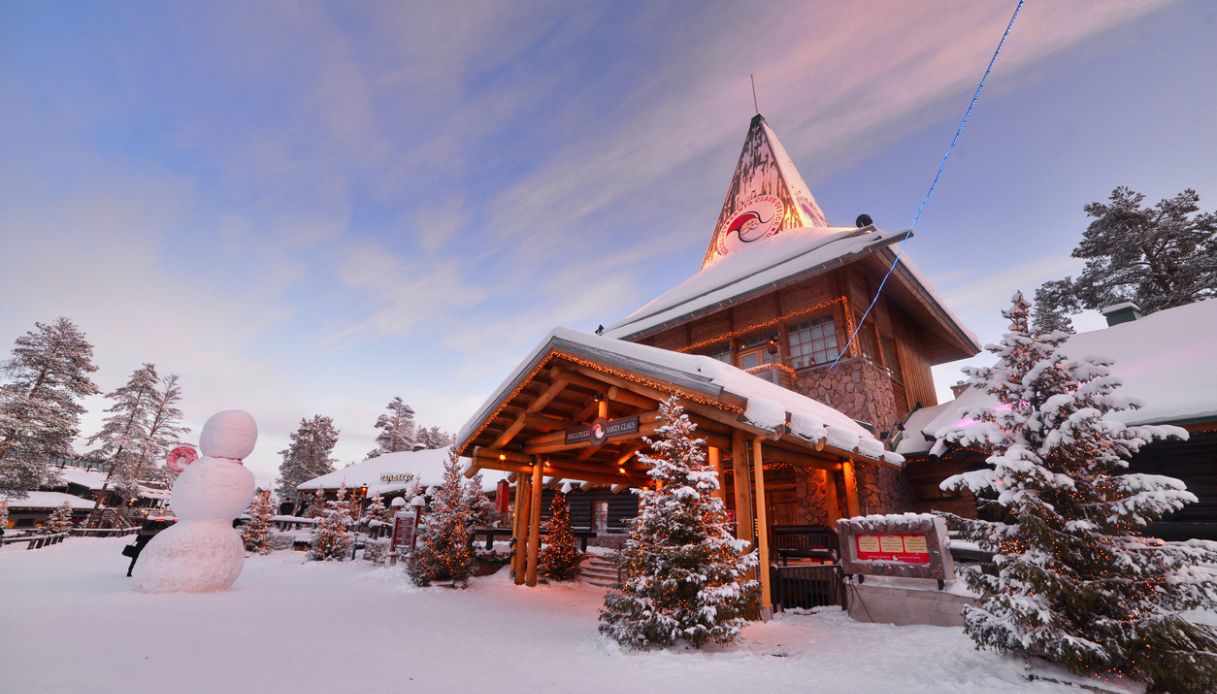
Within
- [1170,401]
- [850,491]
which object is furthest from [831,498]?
[1170,401]

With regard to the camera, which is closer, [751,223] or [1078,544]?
[1078,544]

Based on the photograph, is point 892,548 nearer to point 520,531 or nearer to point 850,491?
point 850,491

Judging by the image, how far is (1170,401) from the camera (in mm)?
8719

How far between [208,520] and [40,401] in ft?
88.9

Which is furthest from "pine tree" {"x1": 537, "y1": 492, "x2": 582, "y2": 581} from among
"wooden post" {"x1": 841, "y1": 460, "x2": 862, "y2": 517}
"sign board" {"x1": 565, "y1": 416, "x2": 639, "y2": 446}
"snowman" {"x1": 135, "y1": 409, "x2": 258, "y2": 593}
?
"wooden post" {"x1": 841, "y1": 460, "x2": 862, "y2": 517}

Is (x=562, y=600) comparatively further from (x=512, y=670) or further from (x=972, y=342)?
(x=972, y=342)

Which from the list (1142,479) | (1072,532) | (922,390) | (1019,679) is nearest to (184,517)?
(1019,679)

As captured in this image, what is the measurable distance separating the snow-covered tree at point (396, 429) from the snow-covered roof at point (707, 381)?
4533cm

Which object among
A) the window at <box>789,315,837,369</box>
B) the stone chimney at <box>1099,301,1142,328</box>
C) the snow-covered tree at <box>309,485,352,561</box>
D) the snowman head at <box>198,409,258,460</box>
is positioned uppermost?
the stone chimney at <box>1099,301,1142,328</box>

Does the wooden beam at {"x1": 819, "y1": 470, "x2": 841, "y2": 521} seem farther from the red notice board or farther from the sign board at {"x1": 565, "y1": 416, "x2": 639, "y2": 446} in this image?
the sign board at {"x1": 565, "y1": 416, "x2": 639, "y2": 446}

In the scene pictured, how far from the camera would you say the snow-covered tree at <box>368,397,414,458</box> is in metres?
51.9

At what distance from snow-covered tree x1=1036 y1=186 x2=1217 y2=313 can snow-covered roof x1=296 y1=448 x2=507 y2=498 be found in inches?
1346

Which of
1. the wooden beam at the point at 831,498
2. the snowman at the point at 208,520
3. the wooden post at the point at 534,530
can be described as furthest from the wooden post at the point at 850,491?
the snowman at the point at 208,520

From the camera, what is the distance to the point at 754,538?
28.6 feet
